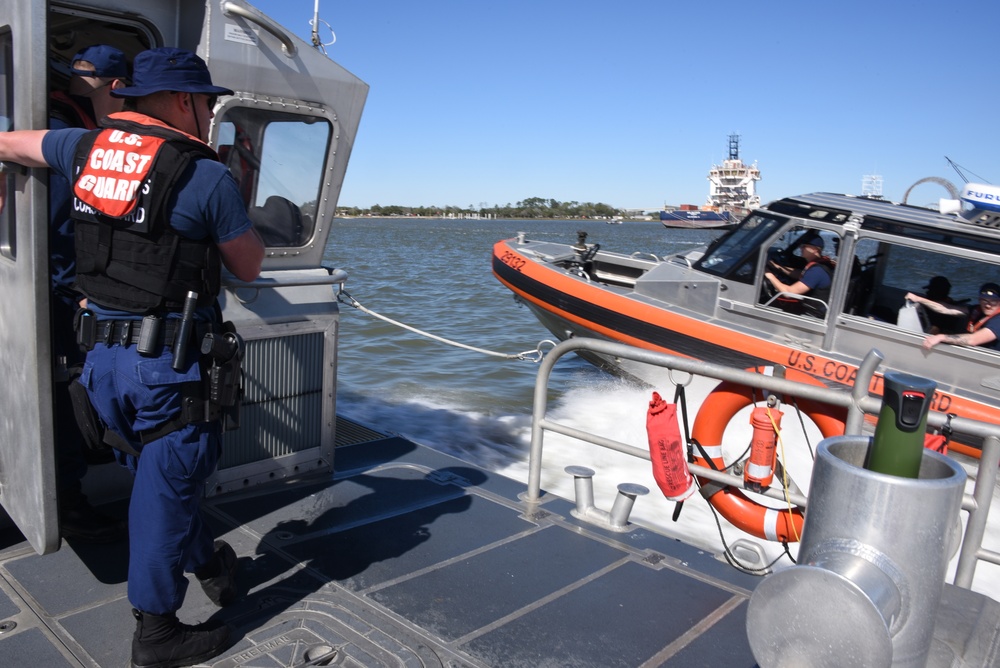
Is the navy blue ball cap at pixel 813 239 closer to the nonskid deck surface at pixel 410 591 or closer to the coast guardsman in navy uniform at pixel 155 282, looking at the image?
the nonskid deck surface at pixel 410 591

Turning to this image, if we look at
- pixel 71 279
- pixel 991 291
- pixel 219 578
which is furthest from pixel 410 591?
pixel 991 291

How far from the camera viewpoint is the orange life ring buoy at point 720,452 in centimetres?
316

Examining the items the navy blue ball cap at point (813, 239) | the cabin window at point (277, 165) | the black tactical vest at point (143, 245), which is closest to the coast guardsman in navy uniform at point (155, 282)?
the black tactical vest at point (143, 245)

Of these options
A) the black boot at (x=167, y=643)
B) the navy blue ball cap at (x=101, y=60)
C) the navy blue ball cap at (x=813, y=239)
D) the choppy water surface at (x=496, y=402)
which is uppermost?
the navy blue ball cap at (x=101, y=60)

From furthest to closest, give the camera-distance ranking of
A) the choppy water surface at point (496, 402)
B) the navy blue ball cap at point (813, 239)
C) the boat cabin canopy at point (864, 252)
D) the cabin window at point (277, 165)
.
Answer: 1. the navy blue ball cap at point (813, 239)
2. the boat cabin canopy at point (864, 252)
3. the choppy water surface at point (496, 402)
4. the cabin window at point (277, 165)

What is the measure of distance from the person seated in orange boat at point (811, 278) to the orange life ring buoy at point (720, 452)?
4125 millimetres

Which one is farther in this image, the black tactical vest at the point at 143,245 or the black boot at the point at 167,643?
the black boot at the point at 167,643

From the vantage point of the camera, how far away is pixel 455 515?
11.4 feet

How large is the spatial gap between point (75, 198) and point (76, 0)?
1066 millimetres

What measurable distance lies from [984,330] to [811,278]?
145cm

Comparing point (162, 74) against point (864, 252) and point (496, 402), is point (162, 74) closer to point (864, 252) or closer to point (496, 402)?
point (864, 252)

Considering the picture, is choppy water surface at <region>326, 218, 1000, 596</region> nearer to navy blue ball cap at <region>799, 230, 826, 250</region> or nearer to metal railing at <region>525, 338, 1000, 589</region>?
metal railing at <region>525, 338, 1000, 589</region>

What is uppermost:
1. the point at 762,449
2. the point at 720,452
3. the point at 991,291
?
the point at 991,291

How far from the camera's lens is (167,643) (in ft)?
7.22
